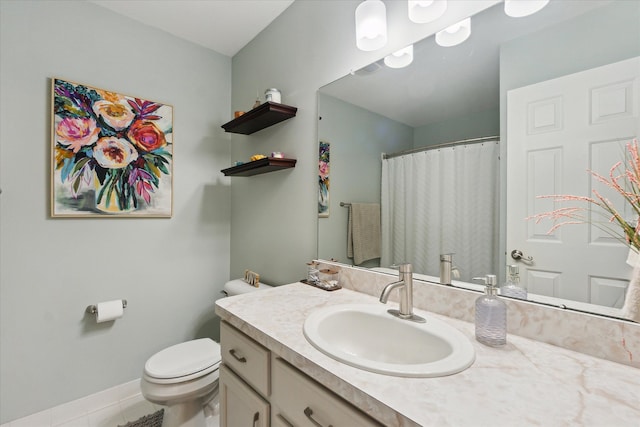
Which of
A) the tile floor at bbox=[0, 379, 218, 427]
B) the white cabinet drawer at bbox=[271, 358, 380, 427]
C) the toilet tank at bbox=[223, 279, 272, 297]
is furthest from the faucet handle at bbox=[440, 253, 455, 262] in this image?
the tile floor at bbox=[0, 379, 218, 427]

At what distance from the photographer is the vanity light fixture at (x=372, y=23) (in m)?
1.16

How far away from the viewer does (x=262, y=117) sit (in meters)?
1.71

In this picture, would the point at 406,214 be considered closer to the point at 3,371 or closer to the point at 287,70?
the point at 287,70

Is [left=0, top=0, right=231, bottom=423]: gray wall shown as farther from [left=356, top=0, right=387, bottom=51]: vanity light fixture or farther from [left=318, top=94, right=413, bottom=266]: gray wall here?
[left=356, top=0, right=387, bottom=51]: vanity light fixture

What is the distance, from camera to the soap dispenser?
0.75 m

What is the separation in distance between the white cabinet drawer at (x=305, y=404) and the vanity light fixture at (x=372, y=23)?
132cm

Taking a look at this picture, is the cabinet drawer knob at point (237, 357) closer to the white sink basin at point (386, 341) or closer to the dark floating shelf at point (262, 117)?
the white sink basin at point (386, 341)

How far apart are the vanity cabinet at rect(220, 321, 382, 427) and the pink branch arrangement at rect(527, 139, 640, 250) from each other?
2.49ft

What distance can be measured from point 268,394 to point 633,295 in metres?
1.01

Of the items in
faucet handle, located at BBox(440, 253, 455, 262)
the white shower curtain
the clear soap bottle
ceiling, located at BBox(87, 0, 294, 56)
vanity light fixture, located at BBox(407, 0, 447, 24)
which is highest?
ceiling, located at BBox(87, 0, 294, 56)

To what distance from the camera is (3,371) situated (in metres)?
1.45

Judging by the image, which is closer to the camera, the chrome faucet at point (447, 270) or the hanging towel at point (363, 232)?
the chrome faucet at point (447, 270)

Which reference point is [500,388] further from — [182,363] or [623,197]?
[182,363]

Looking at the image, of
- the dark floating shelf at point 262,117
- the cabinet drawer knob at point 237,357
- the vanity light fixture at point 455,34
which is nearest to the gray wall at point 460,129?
the vanity light fixture at point 455,34
